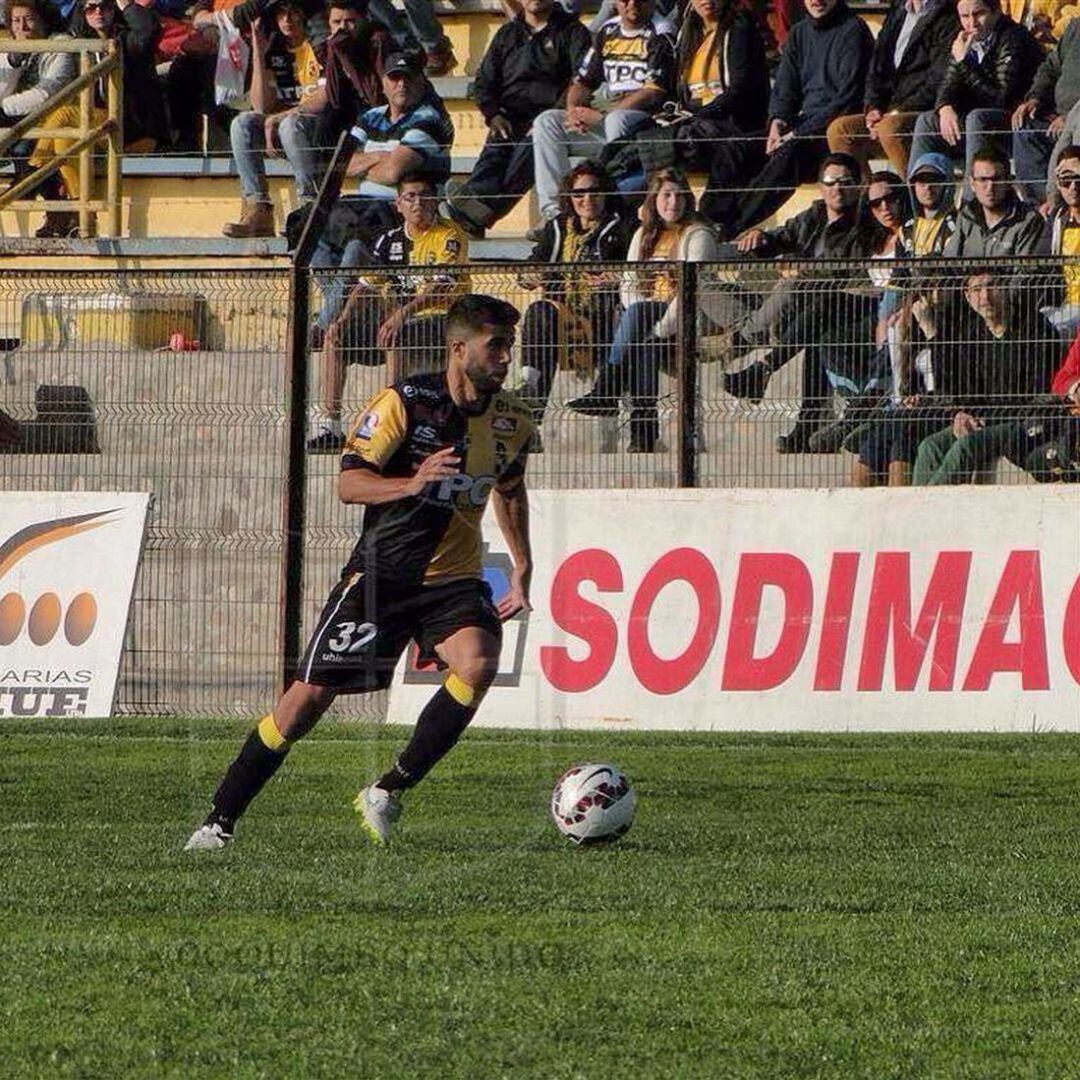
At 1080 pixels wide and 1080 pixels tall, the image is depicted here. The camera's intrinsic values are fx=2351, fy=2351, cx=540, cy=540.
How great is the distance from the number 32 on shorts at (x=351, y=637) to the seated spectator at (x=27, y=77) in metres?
13.4

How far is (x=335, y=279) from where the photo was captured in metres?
16.8

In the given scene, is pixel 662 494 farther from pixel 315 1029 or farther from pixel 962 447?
pixel 315 1029

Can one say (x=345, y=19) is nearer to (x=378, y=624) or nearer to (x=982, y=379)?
(x=982, y=379)

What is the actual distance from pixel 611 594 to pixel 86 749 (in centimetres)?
375

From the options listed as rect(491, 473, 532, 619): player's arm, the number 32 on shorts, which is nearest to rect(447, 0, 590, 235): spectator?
rect(491, 473, 532, 619): player's arm

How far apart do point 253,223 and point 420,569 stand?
1204cm

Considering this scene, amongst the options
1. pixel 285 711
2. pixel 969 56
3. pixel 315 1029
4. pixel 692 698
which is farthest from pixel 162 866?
pixel 969 56

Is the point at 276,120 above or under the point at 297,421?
above

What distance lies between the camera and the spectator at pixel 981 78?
18.2 meters

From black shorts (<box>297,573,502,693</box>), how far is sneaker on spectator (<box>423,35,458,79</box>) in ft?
44.1

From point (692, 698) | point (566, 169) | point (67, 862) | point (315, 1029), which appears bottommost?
point (692, 698)

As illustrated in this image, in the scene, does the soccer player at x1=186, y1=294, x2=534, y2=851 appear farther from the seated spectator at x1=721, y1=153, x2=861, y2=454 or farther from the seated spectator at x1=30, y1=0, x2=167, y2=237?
the seated spectator at x1=30, y1=0, x2=167, y2=237

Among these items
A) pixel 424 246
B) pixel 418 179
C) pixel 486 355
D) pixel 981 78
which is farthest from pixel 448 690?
pixel 981 78

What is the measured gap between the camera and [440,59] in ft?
73.9
